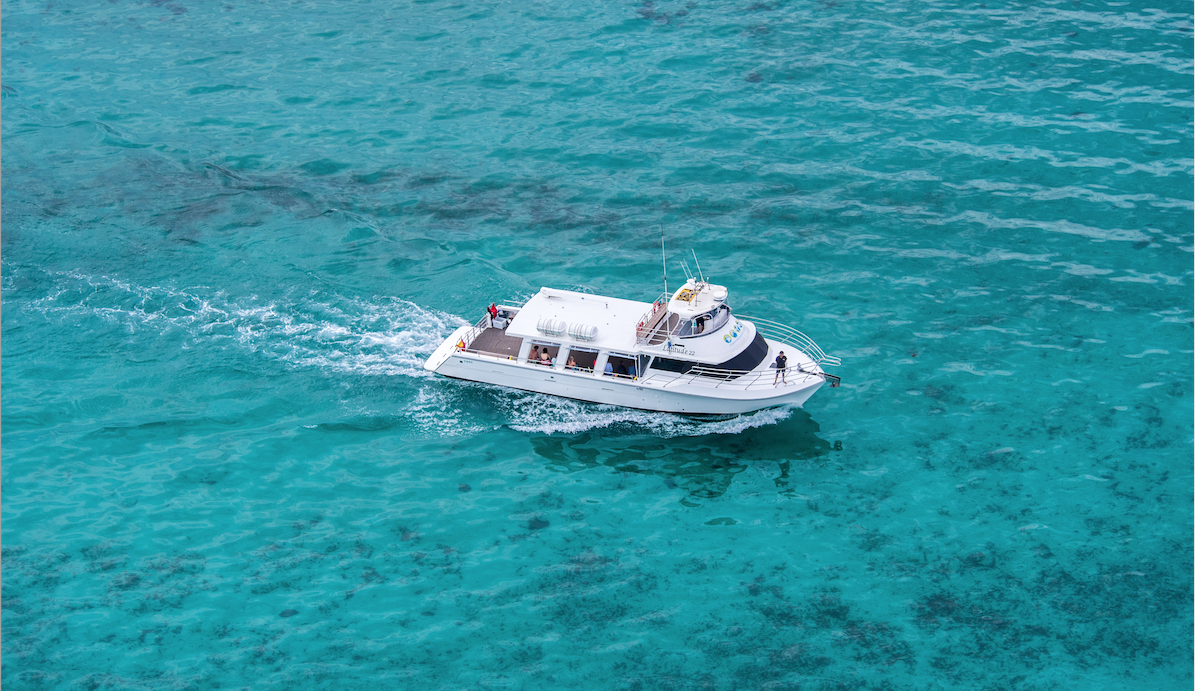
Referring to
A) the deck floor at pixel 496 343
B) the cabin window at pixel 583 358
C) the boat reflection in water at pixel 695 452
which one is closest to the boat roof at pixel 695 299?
the cabin window at pixel 583 358

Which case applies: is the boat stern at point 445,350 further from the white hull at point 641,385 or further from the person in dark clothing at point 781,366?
the person in dark clothing at point 781,366

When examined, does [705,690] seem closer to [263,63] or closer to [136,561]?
[136,561]

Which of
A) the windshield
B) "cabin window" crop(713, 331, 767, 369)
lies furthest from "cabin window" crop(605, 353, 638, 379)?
"cabin window" crop(713, 331, 767, 369)

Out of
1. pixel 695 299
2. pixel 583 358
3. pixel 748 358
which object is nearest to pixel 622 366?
pixel 583 358

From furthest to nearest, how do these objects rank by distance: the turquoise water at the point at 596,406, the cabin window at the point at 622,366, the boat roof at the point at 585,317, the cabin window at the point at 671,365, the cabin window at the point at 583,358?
the cabin window at the point at 583,358 → the boat roof at the point at 585,317 → the cabin window at the point at 622,366 → the cabin window at the point at 671,365 → the turquoise water at the point at 596,406

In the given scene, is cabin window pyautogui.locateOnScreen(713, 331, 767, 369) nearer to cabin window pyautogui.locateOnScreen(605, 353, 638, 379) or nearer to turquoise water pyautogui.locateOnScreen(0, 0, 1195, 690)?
turquoise water pyautogui.locateOnScreen(0, 0, 1195, 690)
